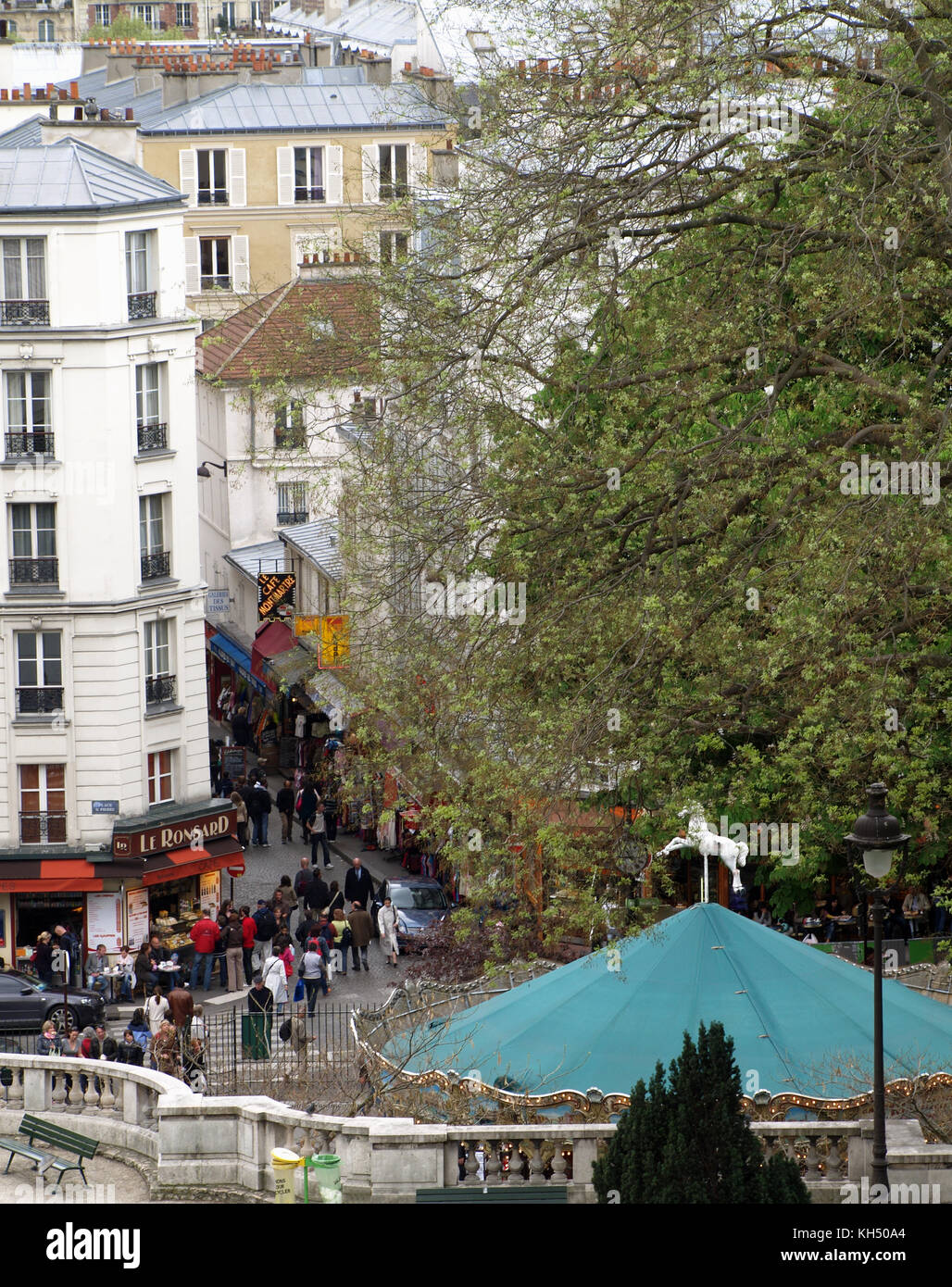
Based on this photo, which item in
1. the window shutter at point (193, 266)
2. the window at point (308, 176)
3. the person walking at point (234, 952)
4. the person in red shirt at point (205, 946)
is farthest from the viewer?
the window at point (308, 176)

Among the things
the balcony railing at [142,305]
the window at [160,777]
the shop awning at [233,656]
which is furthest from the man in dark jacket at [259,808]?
the balcony railing at [142,305]

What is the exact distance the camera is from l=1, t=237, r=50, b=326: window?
4362 centimetres

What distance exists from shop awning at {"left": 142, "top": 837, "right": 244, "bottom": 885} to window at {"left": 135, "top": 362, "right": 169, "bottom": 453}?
24.1 feet

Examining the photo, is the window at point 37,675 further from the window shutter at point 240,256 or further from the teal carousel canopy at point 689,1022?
the window shutter at point 240,256

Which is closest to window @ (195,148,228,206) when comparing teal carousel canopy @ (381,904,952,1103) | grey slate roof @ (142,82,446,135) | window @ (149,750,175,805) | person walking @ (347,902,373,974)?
grey slate roof @ (142,82,446,135)

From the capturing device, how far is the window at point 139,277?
146ft

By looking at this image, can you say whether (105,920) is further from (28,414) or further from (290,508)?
(290,508)

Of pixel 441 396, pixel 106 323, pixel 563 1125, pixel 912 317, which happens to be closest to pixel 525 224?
pixel 441 396

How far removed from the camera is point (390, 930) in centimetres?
3991

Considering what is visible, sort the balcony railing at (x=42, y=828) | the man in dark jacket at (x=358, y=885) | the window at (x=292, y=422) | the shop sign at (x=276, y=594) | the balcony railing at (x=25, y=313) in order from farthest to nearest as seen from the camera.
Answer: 1. the shop sign at (x=276, y=594)
2. the balcony railing at (x=25, y=313)
3. the balcony railing at (x=42, y=828)
4. the man in dark jacket at (x=358, y=885)
5. the window at (x=292, y=422)

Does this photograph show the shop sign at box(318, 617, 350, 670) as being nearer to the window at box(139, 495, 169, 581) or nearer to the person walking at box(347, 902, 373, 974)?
the window at box(139, 495, 169, 581)

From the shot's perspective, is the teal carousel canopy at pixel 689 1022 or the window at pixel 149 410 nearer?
the teal carousel canopy at pixel 689 1022

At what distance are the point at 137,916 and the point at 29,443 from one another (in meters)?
8.65

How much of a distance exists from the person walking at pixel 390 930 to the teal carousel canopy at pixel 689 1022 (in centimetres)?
1492
